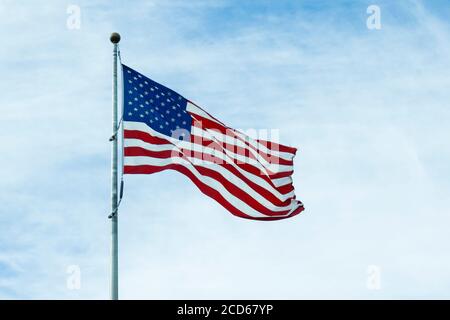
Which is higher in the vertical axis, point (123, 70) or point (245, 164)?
point (123, 70)

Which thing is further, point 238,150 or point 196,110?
point 238,150

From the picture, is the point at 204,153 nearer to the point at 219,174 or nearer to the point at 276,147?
the point at 219,174

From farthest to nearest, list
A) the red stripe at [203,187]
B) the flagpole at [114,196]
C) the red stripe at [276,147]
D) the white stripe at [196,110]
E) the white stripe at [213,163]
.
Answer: the red stripe at [276,147], the white stripe at [196,110], the white stripe at [213,163], the red stripe at [203,187], the flagpole at [114,196]

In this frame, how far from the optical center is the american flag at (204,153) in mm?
22891

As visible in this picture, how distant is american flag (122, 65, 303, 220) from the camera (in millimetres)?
22891

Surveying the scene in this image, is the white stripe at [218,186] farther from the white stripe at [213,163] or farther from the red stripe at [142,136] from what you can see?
the red stripe at [142,136]

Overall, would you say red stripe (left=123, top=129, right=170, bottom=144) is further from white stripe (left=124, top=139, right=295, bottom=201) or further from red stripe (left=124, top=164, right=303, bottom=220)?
red stripe (left=124, top=164, right=303, bottom=220)

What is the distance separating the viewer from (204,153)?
2414 centimetres

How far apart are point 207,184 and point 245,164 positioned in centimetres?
150

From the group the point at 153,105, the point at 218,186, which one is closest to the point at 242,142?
the point at 218,186

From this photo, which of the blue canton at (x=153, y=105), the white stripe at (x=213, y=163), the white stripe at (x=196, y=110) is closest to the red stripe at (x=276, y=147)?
the white stripe at (x=213, y=163)
